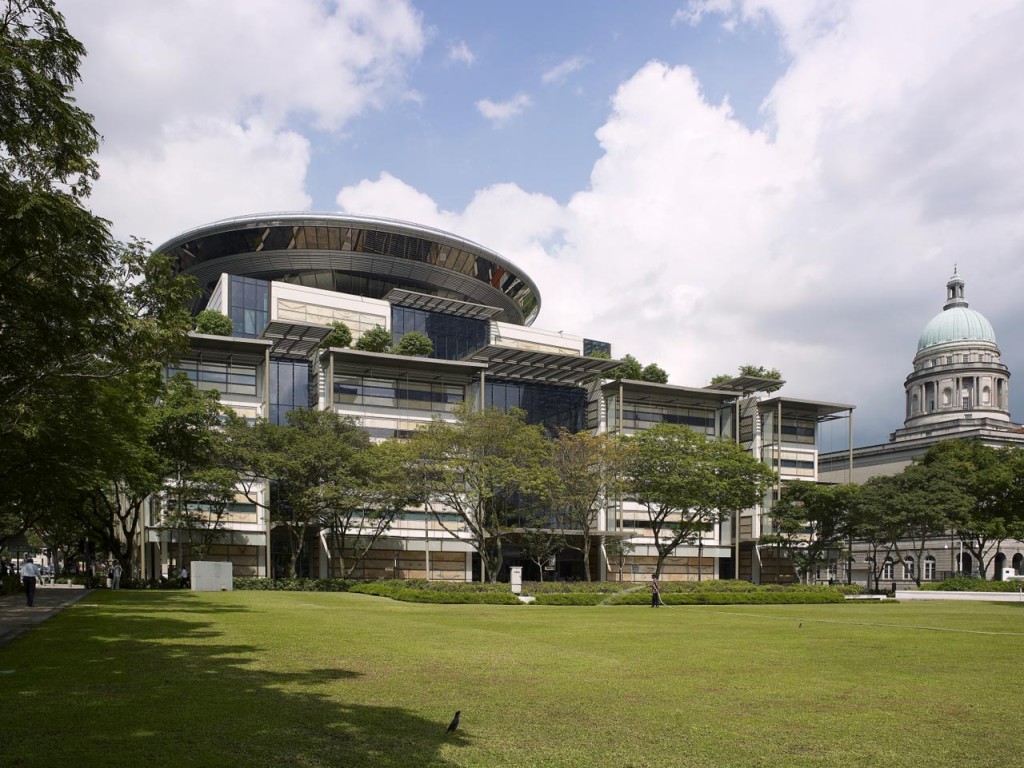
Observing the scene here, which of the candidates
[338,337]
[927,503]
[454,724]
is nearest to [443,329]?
[338,337]

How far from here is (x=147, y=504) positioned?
64.7 meters

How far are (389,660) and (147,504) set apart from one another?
53218 millimetres

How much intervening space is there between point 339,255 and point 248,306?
11625mm

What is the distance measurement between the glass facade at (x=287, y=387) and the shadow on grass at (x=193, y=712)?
52569 millimetres

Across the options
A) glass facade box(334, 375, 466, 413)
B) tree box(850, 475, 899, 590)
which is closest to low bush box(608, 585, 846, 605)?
tree box(850, 475, 899, 590)

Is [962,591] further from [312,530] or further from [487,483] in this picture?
[312,530]

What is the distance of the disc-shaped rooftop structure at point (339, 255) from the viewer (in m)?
80.2

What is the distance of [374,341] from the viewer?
71875mm

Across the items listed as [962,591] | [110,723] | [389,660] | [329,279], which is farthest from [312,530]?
[110,723]

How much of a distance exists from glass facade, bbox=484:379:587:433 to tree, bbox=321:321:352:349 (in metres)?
13.5

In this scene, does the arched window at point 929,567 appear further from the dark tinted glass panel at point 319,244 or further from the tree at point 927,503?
the dark tinted glass panel at point 319,244

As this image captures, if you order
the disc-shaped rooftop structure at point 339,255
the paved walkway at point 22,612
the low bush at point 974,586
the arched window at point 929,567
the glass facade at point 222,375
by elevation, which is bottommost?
the arched window at point 929,567

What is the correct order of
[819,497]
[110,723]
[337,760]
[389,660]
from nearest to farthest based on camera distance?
[337,760] → [110,723] → [389,660] → [819,497]

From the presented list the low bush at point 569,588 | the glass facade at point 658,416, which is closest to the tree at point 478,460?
the low bush at point 569,588
